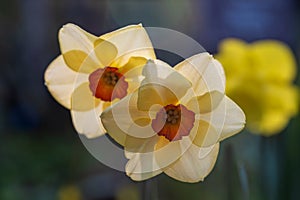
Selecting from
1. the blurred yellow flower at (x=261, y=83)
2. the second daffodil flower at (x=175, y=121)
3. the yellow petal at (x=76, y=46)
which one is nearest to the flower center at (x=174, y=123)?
the second daffodil flower at (x=175, y=121)

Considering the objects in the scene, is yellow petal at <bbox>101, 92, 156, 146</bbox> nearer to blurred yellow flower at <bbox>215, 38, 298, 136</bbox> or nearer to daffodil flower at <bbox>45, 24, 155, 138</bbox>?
daffodil flower at <bbox>45, 24, 155, 138</bbox>

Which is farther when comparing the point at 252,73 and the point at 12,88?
the point at 12,88

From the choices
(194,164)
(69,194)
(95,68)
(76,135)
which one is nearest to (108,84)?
(95,68)

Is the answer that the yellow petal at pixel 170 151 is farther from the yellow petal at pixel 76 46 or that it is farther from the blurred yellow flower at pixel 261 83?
the blurred yellow flower at pixel 261 83

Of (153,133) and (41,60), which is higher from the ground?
(153,133)

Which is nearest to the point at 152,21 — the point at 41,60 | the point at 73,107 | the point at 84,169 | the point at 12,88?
the point at 41,60

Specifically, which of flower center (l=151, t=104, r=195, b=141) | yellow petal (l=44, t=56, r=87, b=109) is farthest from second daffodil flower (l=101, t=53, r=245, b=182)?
yellow petal (l=44, t=56, r=87, b=109)

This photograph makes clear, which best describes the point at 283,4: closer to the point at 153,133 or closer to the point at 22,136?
the point at 22,136
